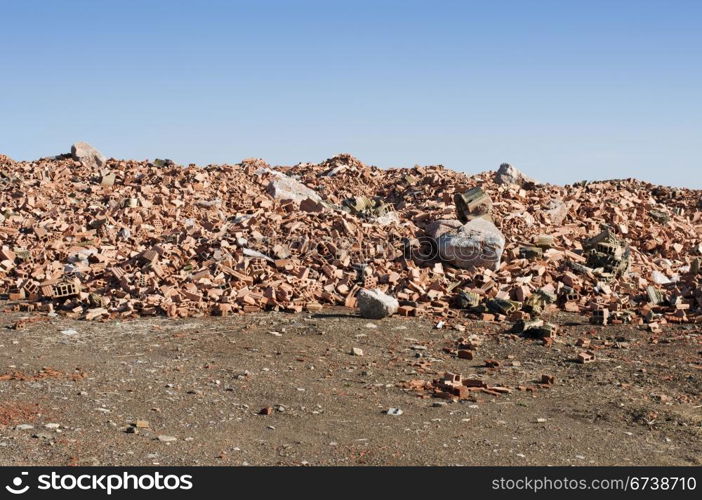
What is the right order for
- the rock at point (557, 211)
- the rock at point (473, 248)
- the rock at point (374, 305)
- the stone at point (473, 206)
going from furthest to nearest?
the rock at point (557, 211)
the stone at point (473, 206)
the rock at point (473, 248)
the rock at point (374, 305)

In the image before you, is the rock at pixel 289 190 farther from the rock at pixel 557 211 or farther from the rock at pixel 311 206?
the rock at pixel 557 211

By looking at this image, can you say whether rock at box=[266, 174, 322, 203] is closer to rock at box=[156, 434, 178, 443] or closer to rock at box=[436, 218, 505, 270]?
rock at box=[436, 218, 505, 270]

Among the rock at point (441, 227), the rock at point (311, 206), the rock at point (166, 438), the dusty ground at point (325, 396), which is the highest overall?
the rock at point (311, 206)

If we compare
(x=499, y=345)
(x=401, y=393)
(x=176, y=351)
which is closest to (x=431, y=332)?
(x=499, y=345)

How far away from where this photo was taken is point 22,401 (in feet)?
28.0

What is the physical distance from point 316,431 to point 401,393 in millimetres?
1708

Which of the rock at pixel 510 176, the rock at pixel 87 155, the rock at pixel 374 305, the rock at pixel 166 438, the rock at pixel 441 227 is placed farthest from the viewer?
the rock at pixel 87 155

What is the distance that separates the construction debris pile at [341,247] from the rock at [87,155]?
215 cm

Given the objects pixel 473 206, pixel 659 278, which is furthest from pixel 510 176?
pixel 659 278

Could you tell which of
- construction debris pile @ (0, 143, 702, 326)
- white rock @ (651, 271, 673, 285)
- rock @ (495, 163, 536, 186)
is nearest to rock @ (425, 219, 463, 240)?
construction debris pile @ (0, 143, 702, 326)

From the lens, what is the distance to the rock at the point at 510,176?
2206cm

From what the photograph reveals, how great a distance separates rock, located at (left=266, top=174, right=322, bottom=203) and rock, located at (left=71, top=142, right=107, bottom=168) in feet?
23.2

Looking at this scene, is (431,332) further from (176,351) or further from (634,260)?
(634,260)

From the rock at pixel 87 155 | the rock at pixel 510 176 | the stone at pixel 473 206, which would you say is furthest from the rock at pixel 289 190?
the rock at pixel 87 155
